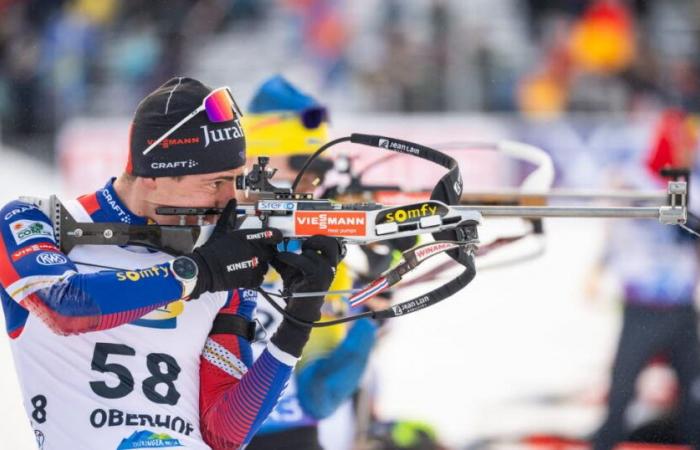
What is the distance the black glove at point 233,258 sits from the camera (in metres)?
2.35

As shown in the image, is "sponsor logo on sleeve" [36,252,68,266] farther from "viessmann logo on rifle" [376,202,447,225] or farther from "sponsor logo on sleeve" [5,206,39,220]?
"viessmann logo on rifle" [376,202,447,225]

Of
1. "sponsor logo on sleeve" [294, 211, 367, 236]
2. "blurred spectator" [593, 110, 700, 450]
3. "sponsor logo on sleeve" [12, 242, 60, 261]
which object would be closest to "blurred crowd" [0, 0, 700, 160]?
"blurred spectator" [593, 110, 700, 450]

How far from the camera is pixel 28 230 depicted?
2441 millimetres

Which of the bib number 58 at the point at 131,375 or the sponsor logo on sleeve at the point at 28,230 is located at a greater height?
the sponsor logo on sleeve at the point at 28,230

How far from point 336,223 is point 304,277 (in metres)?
0.14

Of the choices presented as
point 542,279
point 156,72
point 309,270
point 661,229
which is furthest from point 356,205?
point 156,72

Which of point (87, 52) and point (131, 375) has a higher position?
point (87, 52)

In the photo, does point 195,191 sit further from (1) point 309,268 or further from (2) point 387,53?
(2) point 387,53

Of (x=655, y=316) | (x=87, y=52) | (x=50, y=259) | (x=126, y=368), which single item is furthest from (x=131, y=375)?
(x=87, y=52)

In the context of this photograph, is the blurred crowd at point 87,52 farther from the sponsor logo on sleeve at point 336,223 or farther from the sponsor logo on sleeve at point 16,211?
the sponsor logo on sleeve at point 336,223

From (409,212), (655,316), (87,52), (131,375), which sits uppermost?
(87,52)

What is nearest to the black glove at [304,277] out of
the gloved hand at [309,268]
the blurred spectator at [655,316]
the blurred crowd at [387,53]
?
the gloved hand at [309,268]

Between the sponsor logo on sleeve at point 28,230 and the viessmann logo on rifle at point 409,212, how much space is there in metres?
0.70

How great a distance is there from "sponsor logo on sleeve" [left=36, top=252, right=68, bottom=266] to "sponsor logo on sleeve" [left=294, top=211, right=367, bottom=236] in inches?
19.7
